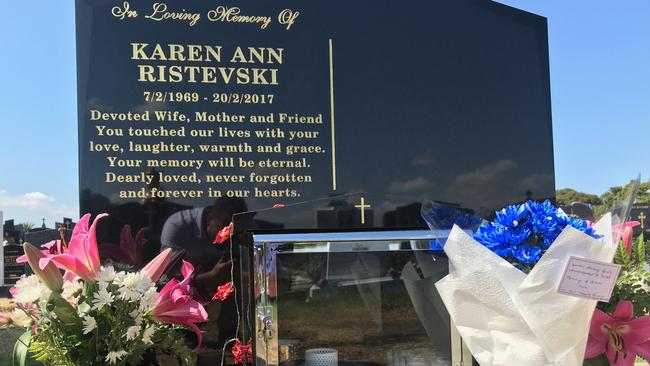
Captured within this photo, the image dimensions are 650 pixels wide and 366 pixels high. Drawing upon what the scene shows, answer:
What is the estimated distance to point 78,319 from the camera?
1.78 metres

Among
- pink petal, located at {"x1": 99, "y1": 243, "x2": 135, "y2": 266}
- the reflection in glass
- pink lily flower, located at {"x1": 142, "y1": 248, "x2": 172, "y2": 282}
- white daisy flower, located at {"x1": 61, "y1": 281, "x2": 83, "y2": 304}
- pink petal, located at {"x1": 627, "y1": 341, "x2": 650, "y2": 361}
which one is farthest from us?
pink petal, located at {"x1": 99, "y1": 243, "x2": 135, "y2": 266}

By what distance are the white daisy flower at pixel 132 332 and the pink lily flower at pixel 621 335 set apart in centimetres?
141

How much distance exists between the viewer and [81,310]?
1.78 meters

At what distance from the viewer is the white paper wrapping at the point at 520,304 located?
1382 mm

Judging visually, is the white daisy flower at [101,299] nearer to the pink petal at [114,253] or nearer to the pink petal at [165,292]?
the pink petal at [165,292]

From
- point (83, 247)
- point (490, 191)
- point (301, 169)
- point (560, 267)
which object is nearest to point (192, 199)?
point (301, 169)

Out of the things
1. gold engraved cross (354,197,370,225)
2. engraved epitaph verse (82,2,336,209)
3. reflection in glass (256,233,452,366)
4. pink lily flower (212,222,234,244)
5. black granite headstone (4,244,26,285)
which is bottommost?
black granite headstone (4,244,26,285)

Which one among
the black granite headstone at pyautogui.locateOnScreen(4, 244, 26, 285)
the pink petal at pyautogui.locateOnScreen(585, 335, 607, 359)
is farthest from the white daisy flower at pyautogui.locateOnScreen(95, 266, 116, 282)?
the black granite headstone at pyautogui.locateOnScreen(4, 244, 26, 285)

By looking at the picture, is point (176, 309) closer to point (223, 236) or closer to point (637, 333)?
point (223, 236)

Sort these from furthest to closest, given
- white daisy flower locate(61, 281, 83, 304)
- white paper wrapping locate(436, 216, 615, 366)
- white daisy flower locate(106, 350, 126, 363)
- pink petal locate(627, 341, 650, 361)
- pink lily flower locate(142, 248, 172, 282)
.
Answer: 1. pink lily flower locate(142, 248, 172, 282)
2. white daisy flower locate(61, 281, 83, 304)
3. white daisy flower locate(106, 350, 126, 363)
4. pink petal locate(627, 341, 650, 361)
5. white paper wrapping locate(436, 216, 615, 366)

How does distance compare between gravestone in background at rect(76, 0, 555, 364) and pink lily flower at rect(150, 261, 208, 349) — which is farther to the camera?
gravestone in background at rect(76, 0, 555, 364)

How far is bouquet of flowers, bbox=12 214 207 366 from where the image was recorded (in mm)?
1764

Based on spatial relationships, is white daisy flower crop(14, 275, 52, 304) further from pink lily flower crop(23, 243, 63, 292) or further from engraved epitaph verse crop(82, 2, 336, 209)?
engraved epitaph verse crop(82, 2, 336, 209)

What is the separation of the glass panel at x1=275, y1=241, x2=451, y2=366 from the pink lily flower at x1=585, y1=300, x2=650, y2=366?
2.35ft
